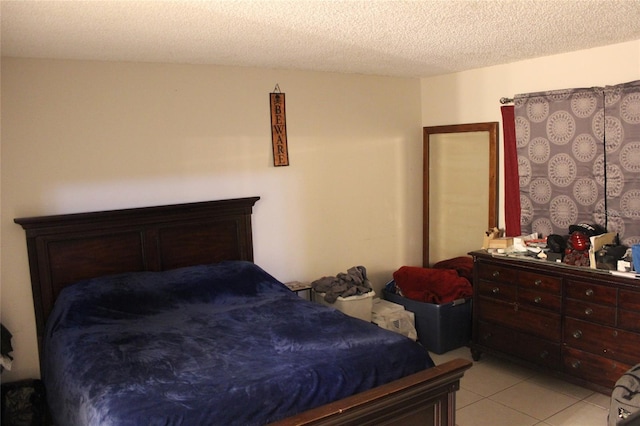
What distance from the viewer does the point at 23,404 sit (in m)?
3.11

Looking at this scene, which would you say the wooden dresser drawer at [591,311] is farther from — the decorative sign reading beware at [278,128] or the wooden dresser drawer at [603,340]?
the decorative sign reading beware at [278,128]

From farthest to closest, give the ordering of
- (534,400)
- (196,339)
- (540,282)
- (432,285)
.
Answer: (432,285), (540,282), (534,400), (196,339)

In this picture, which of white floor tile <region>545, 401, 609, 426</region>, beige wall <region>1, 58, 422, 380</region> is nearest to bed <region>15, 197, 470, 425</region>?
beige wall <region>1, 58, 422, 380</region>

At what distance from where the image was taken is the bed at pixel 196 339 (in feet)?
7.09

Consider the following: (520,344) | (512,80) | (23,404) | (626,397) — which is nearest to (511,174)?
(512,80)

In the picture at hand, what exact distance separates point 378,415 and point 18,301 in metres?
2.37

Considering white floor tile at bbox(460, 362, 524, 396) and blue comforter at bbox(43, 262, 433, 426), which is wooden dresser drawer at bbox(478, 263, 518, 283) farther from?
blue comforter at bbox(43, 262, 433, 426)

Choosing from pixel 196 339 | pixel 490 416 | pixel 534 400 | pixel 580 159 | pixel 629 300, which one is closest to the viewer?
pixel 196 339

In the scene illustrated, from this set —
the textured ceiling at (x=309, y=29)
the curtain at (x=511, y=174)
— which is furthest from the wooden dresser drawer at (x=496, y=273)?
the textured ceiling at (x=309, y=29)

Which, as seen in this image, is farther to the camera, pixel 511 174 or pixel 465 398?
pixel 511 174

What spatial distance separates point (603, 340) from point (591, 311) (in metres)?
0.18

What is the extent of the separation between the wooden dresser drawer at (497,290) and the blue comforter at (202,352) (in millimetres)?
1347

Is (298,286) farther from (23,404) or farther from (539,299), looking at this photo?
(23,404)

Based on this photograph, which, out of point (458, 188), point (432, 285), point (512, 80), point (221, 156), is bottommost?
point (432, 285)
